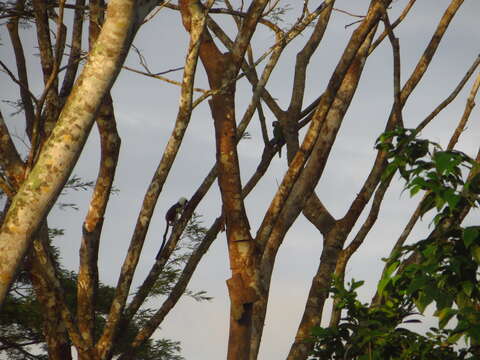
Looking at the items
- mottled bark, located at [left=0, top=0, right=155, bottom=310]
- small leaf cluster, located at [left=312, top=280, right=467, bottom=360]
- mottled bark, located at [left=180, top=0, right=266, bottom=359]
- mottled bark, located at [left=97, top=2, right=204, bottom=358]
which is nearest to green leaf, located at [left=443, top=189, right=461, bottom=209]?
small leaf cluster, located at [left=312, top=280, right=467, bottom=360]

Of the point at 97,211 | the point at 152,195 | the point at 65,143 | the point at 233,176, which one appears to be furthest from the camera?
the point at 97,211

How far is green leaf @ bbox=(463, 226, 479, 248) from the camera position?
155 inches

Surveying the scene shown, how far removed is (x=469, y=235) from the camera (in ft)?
13.0

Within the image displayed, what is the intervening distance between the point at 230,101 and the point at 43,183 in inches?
117

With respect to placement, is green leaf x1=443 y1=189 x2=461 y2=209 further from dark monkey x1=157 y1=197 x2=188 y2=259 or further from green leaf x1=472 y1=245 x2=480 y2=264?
dark monkey x1=157 y1=197 x2=188 y2=259

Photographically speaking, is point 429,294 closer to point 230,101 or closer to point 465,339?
point 465,339

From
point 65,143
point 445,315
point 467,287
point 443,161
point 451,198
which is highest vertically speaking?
point 65,143

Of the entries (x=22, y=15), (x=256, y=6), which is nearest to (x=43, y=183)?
(x=256, y=6)

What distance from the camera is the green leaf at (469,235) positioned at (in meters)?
3.94

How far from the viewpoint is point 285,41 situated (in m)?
7.50

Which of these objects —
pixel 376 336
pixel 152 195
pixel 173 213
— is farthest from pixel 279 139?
pixel 376 336

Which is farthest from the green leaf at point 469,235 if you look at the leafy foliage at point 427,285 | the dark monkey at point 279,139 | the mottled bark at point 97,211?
the dark monkey at point 279,139

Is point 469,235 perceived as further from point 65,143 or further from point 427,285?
point 65,143

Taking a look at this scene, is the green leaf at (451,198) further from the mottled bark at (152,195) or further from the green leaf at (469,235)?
the mottled bark at (152,195)
